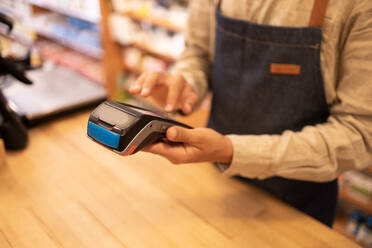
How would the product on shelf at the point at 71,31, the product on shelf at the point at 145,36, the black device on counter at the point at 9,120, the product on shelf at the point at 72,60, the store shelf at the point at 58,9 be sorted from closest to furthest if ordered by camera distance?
the black device on counter at the point at 9,120
the product on shelf at the point at 145,36
the store shelf at the point at 58,9
the product on shelf at the point at 71,31
the product on shelf at the point at 72,60

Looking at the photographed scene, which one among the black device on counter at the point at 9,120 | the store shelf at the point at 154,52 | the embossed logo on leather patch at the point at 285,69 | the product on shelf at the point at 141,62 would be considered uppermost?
the embossed logo on leather patch at the point at 285,69

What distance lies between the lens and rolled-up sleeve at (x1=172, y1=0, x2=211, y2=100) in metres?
1.01

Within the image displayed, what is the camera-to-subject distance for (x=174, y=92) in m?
0.89

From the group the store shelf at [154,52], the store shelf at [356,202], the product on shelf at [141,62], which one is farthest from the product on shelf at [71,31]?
the store shelf at [356,202]

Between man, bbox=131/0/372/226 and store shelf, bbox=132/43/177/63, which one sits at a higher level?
man, bbox=131/0/372/226

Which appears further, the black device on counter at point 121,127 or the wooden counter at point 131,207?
the wooden counter at point 131,207

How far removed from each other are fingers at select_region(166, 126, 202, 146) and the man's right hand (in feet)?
0.64

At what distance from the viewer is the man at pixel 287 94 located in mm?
701

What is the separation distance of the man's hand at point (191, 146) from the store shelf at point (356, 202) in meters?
1.77

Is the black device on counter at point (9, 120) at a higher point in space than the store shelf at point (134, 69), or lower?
higher

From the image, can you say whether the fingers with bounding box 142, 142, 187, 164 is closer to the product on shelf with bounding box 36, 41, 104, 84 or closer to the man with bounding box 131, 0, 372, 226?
the man with bounding box 131, 0, 372, 226

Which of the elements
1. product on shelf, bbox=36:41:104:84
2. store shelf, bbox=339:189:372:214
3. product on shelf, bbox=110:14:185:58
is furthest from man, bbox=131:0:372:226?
product on shelf, bbox=36:41:104:84

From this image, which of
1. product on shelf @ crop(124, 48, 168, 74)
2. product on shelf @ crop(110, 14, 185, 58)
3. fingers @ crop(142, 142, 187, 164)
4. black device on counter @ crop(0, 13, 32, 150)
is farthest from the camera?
product on shelf @ crop(124, 48, 168, 74)

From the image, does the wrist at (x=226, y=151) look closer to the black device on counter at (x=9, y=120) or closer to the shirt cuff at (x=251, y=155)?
the shirt cuff at (x=251, y=155)
